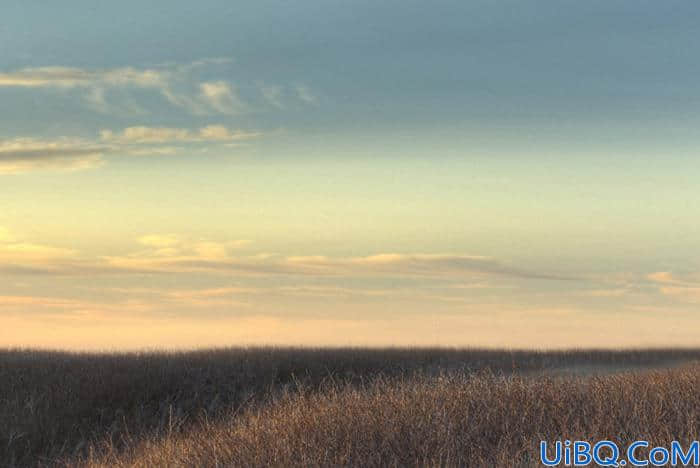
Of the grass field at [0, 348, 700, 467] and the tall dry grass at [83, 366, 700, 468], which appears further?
the grass field at [0, 348, 700, 467]

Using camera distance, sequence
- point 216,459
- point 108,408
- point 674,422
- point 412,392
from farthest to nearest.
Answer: point 108,408 → point 412,392 → point 674,422 → point 216,459

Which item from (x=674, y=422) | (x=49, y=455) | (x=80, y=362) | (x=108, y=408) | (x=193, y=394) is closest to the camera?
(x=674, y=422)

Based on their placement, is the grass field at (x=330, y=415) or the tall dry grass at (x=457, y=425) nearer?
the tall dry grass at (x=457, y=425)

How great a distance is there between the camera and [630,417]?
8.27 meters

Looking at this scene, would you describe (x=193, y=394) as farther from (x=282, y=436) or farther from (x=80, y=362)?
(x=282, y=436)

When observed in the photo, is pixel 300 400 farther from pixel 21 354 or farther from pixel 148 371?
pixel 21 354

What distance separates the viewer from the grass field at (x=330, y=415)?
7.59 metres

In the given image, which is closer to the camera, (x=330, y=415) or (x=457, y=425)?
(x=457, y=425)

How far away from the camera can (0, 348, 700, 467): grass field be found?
7.59 m

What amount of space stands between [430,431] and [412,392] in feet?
6.43

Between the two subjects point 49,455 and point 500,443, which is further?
point 49,455

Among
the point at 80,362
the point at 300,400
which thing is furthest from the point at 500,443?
the point at 80,362

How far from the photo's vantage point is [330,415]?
8.84m

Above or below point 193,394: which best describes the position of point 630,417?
above
